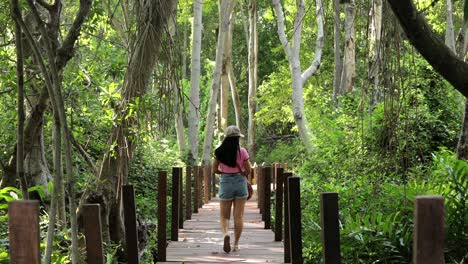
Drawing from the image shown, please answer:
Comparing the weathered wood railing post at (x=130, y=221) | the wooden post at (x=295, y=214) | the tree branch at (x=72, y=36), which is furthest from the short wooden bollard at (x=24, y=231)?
the wooden post at (x=295, y=214)

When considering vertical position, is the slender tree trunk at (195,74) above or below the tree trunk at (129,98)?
above

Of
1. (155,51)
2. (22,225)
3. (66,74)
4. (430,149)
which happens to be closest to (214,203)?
(430,149)

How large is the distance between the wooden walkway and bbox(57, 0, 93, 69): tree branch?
10.6 feet

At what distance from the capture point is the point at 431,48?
13.6 feet

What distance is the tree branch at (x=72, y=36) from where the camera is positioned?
18.1 feet

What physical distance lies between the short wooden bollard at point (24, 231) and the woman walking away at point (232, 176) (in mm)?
6334

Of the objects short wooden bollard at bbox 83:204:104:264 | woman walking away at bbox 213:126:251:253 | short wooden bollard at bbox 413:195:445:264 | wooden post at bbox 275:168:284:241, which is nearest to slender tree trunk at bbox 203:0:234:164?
wooden post at bbox 275:168:284:241

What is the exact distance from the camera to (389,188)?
8.14m

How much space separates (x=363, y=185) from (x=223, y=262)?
2.20 metres

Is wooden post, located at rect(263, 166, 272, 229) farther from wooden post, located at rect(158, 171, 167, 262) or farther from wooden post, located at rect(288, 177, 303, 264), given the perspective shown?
wooden post, located at rect(288, 177, 303, 264)

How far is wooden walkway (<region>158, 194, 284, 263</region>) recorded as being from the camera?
27.3 feet

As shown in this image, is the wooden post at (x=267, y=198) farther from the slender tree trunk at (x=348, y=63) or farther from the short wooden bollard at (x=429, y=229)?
the slender tree trunk at (x=348, y=63)

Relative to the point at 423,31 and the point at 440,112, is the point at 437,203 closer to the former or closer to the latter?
the point at 423,31

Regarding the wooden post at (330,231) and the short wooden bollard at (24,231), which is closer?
the short wooden bollard at (24,231)
